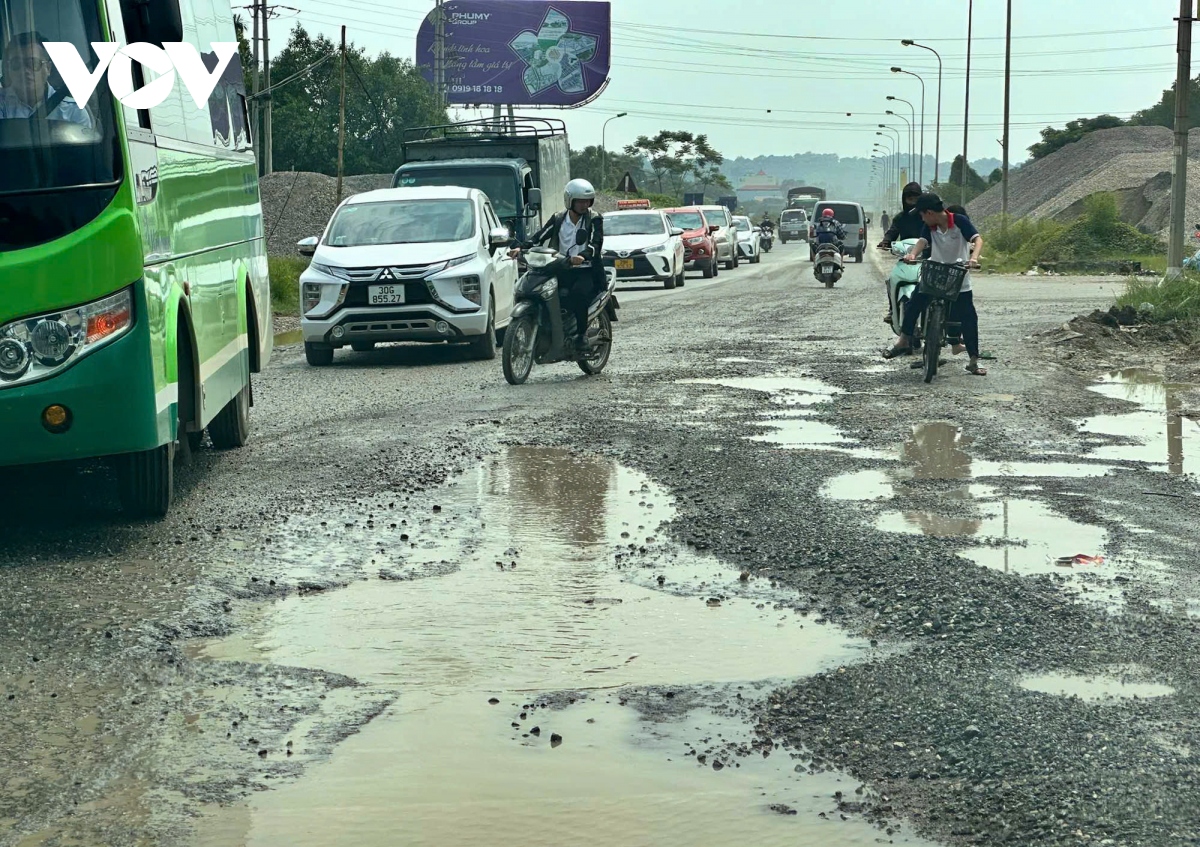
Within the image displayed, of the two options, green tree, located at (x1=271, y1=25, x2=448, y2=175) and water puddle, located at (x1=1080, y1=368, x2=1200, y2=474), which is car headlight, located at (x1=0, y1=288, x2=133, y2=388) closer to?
water puddle, located at (x1=1080, y1=368, x2=1200, y2=474)

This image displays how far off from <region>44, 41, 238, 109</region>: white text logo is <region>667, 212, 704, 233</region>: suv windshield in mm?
32888

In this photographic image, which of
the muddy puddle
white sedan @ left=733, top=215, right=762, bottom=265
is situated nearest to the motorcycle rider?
the muddy puddle

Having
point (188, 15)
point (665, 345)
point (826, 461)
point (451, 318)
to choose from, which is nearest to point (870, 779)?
point (826, 461)

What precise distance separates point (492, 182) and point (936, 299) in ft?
38.8

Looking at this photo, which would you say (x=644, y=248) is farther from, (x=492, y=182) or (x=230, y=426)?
(x=230, y=426)

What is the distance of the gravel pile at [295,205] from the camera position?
51.6 m

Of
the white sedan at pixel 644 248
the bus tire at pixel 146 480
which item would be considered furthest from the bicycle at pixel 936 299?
the white sedan at pixel 644 248

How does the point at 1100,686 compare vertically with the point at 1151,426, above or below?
above

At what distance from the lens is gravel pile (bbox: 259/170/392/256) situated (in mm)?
51562

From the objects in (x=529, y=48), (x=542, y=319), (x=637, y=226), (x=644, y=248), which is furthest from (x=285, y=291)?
(x=529, y=48)

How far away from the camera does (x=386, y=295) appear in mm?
16234

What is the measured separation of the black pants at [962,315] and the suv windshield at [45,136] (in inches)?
356

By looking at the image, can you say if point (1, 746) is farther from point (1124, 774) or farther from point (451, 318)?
point (451, 318)

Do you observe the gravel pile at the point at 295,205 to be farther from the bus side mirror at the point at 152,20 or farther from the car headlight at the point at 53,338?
the car headlight at the point at 53,338
